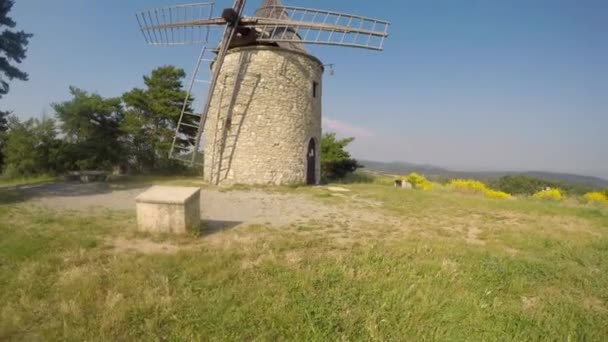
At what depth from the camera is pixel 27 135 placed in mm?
14227

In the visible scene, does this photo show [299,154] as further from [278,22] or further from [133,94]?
[133,94]

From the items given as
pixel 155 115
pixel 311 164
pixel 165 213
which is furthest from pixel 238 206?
pixel 155 115

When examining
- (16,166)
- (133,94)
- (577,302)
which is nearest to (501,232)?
(577,302)

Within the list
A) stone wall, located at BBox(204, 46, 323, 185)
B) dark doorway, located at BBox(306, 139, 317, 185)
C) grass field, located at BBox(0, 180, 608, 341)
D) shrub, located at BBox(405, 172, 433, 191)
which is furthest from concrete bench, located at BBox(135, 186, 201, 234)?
shrub, located at BBox(405, 172, 433, 191)

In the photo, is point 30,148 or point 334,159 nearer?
point 30,148

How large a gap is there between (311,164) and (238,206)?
6856 millimetres

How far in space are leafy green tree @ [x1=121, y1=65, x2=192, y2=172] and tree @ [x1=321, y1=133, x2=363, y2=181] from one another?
8.38 meters

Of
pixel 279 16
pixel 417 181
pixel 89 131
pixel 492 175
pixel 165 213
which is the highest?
pixel 279 16

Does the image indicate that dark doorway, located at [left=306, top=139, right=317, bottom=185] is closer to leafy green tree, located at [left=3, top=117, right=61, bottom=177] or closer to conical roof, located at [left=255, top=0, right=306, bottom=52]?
conical roof, located at [left=255, top=0, right=306, bottom=52]

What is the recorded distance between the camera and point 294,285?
340cm

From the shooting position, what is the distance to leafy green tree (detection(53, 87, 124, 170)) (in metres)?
15.0

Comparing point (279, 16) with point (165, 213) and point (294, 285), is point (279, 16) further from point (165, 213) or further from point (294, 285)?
point (294, 285)

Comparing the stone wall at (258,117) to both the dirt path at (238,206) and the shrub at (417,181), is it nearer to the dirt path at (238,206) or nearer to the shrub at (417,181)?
the dirt path at (238,206)

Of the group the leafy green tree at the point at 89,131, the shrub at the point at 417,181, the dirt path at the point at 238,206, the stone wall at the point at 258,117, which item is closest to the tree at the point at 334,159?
the shrub at the point at 417,181
